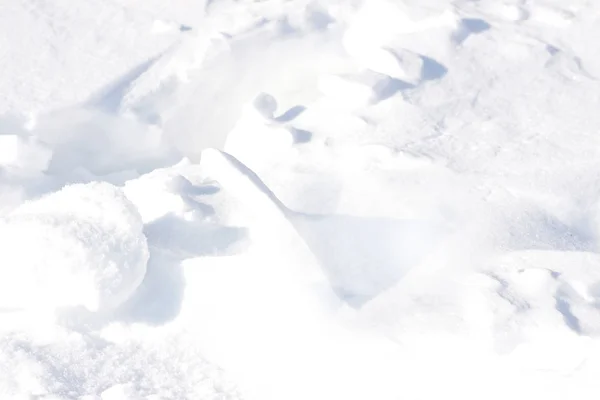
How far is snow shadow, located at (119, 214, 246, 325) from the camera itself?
100 inches

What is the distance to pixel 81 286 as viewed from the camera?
7.93 ft

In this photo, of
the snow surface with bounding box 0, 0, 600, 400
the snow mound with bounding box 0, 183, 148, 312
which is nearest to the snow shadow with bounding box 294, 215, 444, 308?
the snow surface with bounding box 0, 0, 600, 400

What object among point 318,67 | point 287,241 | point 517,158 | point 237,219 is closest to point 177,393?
point 287,241

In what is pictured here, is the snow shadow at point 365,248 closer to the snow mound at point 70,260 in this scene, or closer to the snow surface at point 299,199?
the snow surface at point 299,199

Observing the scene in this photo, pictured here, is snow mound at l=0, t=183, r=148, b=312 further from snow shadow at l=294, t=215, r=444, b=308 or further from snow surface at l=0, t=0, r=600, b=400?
snow shadow at l=294, t=215, r=444, b=308

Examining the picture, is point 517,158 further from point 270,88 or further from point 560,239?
point 270,88

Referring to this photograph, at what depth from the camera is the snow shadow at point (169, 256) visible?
255cm

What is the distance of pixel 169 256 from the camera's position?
2.70 m

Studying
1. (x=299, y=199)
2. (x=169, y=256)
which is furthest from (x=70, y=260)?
(x=299, y=199)

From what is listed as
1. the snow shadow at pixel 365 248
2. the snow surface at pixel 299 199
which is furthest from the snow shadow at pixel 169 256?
the snow shadow at pixel 365 248

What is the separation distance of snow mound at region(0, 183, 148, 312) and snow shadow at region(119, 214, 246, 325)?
73 millimetres

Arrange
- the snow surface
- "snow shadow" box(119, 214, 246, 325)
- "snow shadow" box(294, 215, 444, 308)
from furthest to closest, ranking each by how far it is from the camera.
Result: "snow shadow" box(294, 215, 444, 308)
"snow shadow" box(119, 214, 246, 325)
the snow surface

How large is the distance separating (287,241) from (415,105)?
3.59 feet

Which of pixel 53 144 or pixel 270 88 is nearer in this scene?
pixel 53 144
